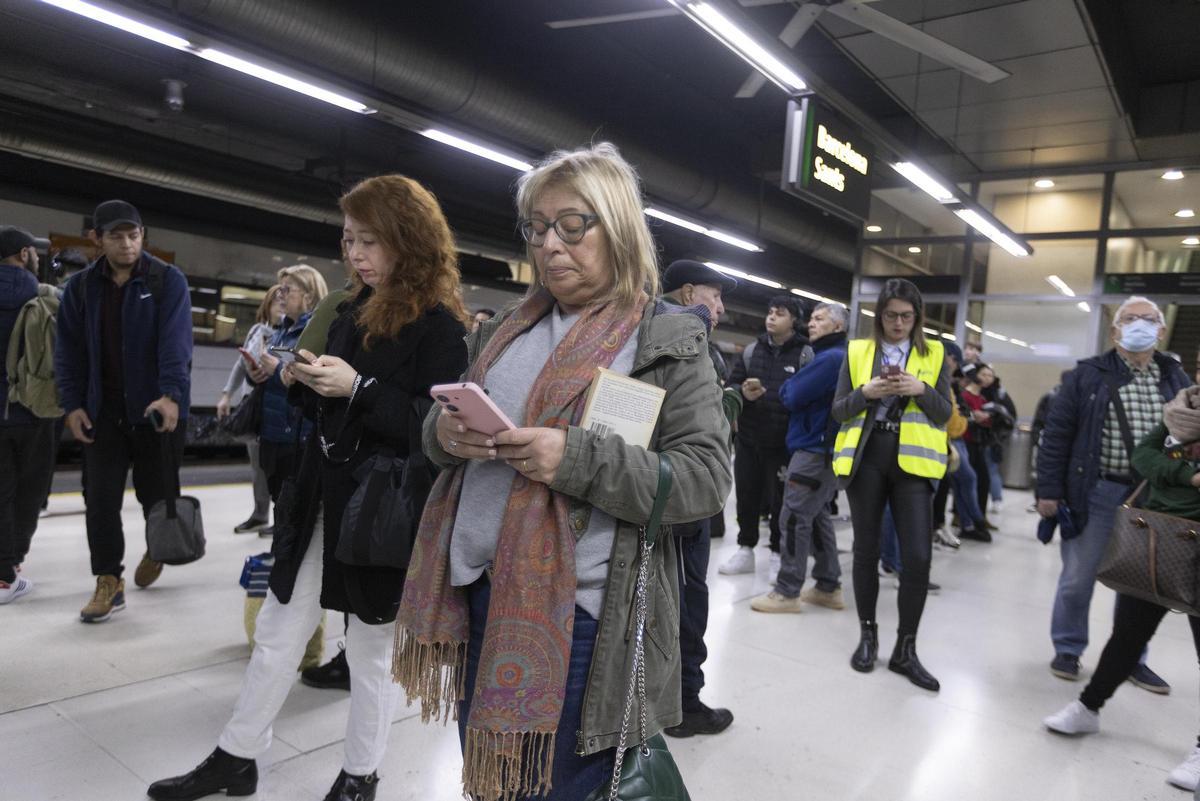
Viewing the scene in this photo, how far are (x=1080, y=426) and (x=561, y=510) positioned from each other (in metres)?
3.00

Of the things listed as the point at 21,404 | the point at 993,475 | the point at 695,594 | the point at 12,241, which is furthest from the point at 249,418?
the point at 993,475

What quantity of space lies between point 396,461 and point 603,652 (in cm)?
90

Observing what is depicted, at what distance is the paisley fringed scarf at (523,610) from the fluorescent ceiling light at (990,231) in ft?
27.3

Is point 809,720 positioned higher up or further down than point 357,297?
further down

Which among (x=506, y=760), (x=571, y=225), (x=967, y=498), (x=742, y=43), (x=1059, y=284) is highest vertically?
(x=742, y=43)

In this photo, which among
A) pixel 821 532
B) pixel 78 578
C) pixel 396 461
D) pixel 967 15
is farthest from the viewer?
pixel 967 15

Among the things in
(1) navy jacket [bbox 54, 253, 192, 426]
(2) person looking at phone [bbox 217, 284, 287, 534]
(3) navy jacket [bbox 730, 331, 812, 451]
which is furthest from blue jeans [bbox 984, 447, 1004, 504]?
(1) navy jacket [bbox 54, 253, 192, 426]

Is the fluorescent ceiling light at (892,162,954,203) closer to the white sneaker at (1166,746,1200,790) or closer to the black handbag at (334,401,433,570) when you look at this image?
the white sneaker at (1166,746,1200,790)

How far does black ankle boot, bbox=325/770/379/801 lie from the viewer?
193 cm

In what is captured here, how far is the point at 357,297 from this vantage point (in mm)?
2109

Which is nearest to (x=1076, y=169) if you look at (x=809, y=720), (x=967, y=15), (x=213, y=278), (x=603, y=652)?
(x=967, y=15)

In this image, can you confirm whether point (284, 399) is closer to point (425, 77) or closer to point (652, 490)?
point (652, 490)

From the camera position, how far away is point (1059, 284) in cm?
1065

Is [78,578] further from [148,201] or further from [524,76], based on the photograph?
[148,201]
